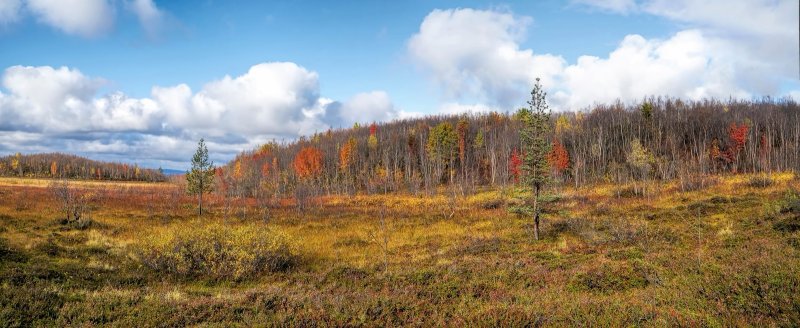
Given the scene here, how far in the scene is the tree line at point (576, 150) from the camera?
75062 mm

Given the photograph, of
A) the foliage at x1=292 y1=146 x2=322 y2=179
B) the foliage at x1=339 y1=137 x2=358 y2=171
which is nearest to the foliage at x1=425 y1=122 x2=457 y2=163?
the foliage at x1=339 y1=137 x2=358 y2=171

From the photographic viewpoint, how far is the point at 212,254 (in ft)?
55.6

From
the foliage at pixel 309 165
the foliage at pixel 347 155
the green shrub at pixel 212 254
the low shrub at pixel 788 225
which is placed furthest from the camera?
the foliage at pixel 347 155

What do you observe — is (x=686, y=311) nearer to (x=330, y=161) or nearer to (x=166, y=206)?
(x=166, y=206)

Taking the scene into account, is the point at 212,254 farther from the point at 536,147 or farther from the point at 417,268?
the point at 536,147

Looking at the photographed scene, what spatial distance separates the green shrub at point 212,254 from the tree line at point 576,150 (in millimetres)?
53063

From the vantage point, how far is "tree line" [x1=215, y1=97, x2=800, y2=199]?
75.1m

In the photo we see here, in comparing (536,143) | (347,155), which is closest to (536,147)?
(536,143)

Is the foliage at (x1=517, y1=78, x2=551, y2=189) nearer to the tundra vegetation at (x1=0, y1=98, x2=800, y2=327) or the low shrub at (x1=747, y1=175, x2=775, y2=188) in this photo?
the tundra vegetation at (x1=0, y1=98, x2=800, y2=327)

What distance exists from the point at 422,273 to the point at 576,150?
275ft

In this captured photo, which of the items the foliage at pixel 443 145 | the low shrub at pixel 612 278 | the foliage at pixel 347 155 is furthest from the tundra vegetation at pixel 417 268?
the foliage at pixel 347 155

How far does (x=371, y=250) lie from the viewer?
22.8 meters

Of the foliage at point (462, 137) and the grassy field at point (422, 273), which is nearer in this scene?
the grassy field at point (422, 273)

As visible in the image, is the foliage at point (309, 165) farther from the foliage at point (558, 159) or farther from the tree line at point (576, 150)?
the foliage at point (558, 159)
